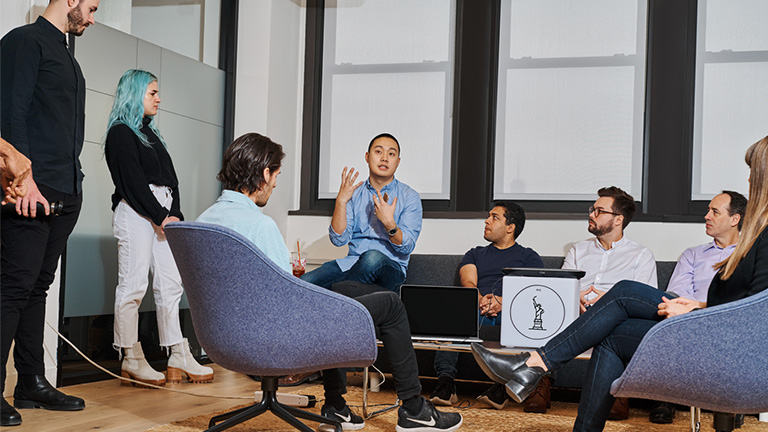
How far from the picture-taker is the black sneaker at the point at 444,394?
11.7 ft

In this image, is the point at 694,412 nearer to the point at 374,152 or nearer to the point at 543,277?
the point at 543,277

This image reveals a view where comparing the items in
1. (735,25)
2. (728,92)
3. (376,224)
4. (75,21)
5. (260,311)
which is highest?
(735,25)

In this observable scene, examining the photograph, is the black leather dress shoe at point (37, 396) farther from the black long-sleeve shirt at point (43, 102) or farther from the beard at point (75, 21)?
the beard at point (75, 21)

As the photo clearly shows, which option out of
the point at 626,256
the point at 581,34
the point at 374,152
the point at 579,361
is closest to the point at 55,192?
the point at 374,152

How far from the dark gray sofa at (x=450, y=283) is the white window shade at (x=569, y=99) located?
77 cm

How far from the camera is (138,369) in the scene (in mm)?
3844

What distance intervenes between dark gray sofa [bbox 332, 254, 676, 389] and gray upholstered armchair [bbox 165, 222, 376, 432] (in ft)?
5.39

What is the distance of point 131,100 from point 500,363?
2379 mm


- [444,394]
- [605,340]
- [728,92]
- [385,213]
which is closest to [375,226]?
[385,213]

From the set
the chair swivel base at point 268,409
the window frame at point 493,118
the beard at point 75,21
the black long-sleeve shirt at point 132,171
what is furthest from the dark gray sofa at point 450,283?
the beard at point 75,21

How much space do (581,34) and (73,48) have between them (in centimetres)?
309

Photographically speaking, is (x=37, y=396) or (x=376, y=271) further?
(x=376, y=271)

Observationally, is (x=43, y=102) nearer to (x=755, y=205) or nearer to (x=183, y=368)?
(x=183, y=368)

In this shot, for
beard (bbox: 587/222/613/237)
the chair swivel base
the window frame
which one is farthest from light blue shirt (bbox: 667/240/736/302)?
the chair swivel base
